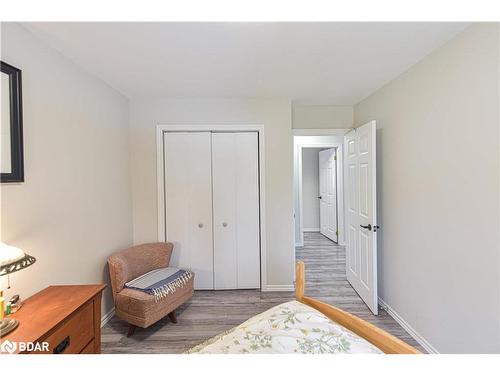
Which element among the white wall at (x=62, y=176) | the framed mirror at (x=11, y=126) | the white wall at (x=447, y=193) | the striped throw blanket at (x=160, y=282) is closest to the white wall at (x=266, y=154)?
the white wall at (x=62, y=176)

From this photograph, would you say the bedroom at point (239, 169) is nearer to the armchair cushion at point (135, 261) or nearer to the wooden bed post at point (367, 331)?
the armchair cushion at point (135, 261)

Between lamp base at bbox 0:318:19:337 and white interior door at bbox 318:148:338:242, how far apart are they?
492 centimetres

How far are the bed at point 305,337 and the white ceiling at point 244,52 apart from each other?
5.37ft

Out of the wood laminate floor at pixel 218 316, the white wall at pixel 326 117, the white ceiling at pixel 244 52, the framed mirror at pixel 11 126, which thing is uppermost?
the white ceiling at pixel 244 52

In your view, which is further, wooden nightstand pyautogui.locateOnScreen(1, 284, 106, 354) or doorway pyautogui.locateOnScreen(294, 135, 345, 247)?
doorway pyautogui.locateOnScreen(294, 135, 345, 247)

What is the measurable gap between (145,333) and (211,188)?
1565mm

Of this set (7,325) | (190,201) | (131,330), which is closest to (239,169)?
(190,201)

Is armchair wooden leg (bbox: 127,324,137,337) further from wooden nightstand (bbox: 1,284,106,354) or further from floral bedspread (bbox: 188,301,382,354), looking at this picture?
floral bedspread (bbox: 188,301,382,354)

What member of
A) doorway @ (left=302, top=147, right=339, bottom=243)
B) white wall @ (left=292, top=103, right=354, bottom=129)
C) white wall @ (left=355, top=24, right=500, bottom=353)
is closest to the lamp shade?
white wall @ (left=355, top=24, right=500, bottom=353)

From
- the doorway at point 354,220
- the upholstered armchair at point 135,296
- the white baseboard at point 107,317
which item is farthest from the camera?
A: the doorway at point 354,220

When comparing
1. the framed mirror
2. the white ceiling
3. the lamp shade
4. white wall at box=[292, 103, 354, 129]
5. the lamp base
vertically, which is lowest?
the lamp base

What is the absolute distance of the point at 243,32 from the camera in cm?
148

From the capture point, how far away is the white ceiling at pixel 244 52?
4.75 ft

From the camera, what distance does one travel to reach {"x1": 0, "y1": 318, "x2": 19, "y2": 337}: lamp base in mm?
972
